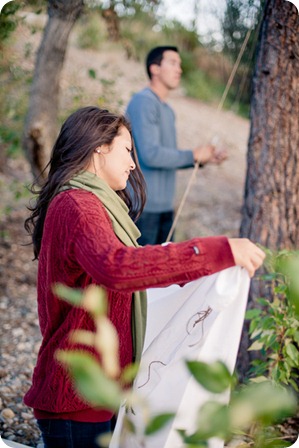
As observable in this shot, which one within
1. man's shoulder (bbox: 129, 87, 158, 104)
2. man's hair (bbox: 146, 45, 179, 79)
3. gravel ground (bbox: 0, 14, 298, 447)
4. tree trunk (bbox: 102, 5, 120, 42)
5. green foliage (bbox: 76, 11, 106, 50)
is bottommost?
gravel ground (bbox: 0, 14, 298, 447)

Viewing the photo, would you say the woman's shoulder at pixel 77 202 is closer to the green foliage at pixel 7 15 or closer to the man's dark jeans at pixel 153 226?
the man's dark jeans at pixel 153 226

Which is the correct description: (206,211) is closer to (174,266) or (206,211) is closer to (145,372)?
(145,372)

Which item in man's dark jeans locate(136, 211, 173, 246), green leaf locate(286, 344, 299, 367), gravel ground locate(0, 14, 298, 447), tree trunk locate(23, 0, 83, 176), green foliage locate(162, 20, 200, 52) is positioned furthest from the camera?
green foliage locate(162, 20, 200, 52)

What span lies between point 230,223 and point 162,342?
15.5ft

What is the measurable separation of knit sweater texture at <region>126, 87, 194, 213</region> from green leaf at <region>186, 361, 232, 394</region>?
9.00ft

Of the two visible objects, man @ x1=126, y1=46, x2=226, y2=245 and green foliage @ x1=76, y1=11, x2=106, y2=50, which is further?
green foliage @ x1=76, y1=11, x2=106, y2=50

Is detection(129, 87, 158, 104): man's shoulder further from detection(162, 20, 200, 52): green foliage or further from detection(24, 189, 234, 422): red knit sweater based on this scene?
detection(162, 20, 200, 52): green foliage

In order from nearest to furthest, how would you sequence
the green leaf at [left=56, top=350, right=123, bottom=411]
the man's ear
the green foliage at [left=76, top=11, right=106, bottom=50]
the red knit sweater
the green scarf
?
the green leaf at [left=56, top=350, right=123, bottom=411] → the red knit sweater → the green scarf → the man's ear → the green foliage at [left=76, top=11, right=106, bottom=50]

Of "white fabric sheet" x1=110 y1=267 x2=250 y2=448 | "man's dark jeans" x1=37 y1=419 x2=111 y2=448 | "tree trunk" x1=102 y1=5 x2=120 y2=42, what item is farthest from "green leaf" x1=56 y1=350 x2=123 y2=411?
"tree trunk" x1=102 y1=5 x2=120 y2=42

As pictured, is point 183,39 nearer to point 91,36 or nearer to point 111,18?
point 91,36

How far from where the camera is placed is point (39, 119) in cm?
417

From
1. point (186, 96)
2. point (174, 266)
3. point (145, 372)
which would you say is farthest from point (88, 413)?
point (186, 96)

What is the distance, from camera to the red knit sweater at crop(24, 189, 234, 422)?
1266mm

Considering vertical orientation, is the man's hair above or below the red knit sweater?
above
